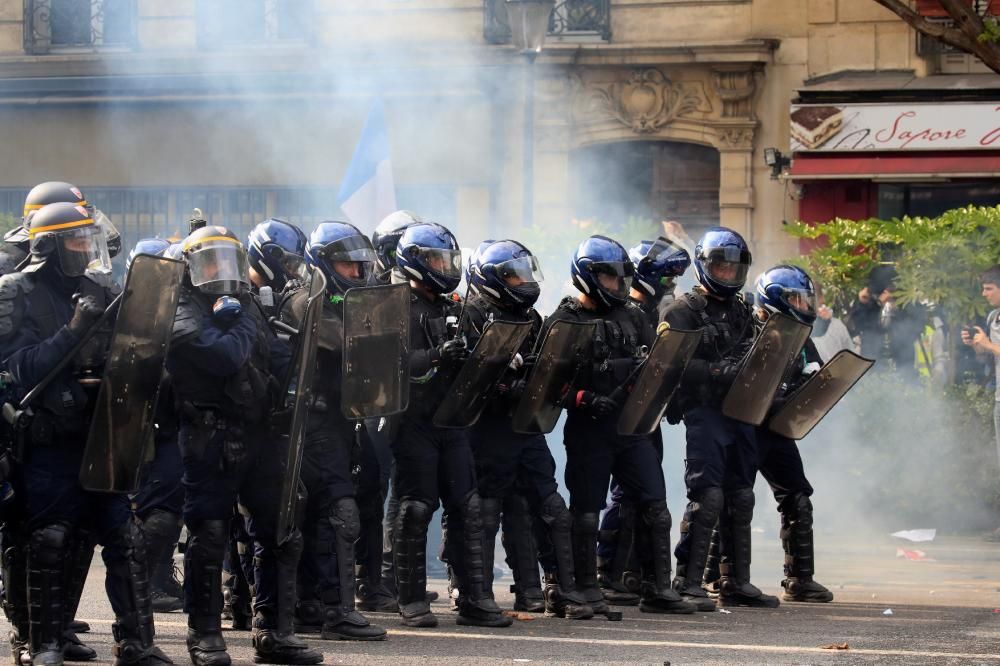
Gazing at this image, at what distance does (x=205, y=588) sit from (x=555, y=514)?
1975 millimetres

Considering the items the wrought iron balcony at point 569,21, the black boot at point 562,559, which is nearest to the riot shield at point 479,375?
the black boot at point 562,559

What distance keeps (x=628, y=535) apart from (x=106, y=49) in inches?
483

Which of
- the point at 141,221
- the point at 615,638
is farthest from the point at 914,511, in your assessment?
the point at 141,221

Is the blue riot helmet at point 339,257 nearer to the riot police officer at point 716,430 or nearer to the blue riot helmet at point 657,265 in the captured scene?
the riot police officer at point 716,430

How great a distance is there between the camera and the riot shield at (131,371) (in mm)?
5930

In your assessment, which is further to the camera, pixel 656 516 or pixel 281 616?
pixel 656 516

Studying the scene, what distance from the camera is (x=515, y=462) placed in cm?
793

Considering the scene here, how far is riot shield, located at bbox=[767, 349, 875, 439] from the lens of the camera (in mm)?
8680

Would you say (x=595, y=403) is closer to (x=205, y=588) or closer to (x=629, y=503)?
(x=629, y=503)

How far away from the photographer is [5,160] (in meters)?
19.6

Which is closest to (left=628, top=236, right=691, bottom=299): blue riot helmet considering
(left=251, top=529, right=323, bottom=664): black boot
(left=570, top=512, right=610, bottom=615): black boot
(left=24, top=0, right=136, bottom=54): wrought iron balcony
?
(left=570, top=512, right=610, bottom=615): black boot

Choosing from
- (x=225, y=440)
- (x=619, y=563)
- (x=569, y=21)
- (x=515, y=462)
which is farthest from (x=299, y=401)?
(x=569, y=21)

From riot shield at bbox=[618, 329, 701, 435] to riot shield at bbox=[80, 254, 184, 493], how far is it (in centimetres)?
260

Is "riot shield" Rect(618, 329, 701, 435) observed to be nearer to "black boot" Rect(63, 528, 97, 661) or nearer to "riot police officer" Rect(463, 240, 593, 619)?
"riot police officer" Rect(463, 240, 593, 619)
